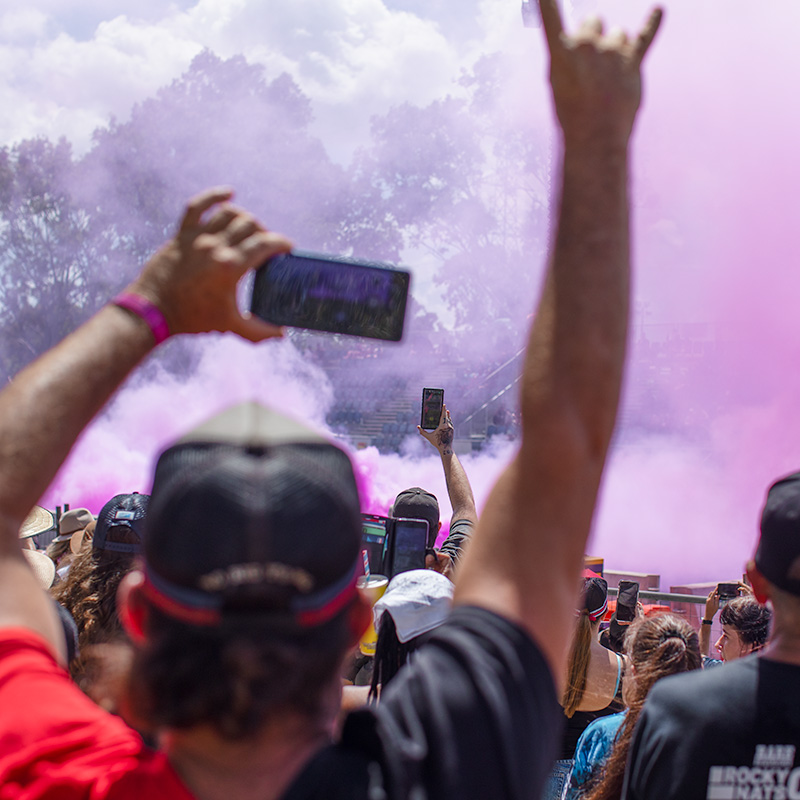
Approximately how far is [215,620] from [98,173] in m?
27.9

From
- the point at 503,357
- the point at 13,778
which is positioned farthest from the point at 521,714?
the point at 503,357

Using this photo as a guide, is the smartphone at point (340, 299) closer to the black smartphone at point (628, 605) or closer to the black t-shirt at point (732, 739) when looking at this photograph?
the black t-shirt at point (732, 739)

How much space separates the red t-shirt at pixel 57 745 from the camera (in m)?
0.80

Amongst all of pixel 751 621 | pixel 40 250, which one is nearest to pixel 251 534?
pixel 751 621

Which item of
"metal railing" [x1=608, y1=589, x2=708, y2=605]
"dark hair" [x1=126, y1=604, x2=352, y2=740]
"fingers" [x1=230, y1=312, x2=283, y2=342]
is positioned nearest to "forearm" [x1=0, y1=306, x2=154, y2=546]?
"fingers" [x1=230, y1=312, x2=283, y2=342]

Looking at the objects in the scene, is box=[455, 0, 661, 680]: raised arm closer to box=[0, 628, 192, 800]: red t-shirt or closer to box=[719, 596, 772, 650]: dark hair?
box=[0, 628, 192, 800]: red t-shirt

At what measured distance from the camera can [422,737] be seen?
77 cm

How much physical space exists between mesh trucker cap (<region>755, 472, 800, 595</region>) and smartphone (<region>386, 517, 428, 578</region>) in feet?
4.92

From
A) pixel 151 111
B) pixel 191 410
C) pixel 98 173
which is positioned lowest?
pixel 191 410

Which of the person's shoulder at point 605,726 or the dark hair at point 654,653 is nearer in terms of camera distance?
the dark hair at point 654,653

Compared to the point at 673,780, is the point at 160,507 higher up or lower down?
higher up

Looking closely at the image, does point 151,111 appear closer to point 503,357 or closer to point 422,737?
point 503,357

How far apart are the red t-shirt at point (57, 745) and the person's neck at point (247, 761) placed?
23mm

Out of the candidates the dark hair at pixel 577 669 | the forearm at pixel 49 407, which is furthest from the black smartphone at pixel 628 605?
the forearm at pixel 49 407
